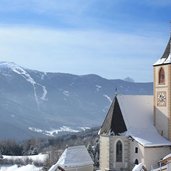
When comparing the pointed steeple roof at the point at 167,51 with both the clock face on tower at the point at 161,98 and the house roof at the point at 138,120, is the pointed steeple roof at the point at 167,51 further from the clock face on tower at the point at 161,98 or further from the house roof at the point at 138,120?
the house roof at the point at 138,120

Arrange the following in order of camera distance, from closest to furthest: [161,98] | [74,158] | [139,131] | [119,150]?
[74,158] → [119,150] → [139,131] → [161,98]

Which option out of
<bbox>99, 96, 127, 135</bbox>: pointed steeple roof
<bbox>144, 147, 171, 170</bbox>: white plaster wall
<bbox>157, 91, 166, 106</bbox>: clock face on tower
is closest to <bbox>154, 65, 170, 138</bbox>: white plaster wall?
<bbox>157, 91, 166, 106</bbox>: clock face on tower

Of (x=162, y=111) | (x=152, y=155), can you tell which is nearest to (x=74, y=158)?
(x=152, y=155)

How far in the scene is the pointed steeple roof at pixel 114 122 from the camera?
53.8m

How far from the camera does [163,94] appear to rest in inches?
2160

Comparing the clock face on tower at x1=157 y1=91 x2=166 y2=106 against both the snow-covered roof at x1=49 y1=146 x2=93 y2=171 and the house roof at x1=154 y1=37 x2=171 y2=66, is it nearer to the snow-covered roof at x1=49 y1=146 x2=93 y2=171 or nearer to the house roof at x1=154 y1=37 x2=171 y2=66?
the house roof at x1=154 y1=37 x2=171 y2=66

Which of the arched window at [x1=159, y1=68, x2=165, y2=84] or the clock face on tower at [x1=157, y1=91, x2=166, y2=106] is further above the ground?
the arched window at [x1=159, y1=68, x2=165, y2=84]

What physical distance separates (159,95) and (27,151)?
80.8 meters

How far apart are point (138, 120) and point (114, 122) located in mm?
2960

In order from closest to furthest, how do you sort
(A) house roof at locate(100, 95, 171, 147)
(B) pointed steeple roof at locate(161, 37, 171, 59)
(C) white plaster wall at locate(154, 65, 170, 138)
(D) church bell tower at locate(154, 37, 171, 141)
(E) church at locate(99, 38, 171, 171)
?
(E) church at locate(99, 38, 171, 171)
(A) house roof at locate(100, 95, 171, 147)
(D) church bell tower at locate(154, 37, 171, 141)
(C) white plaster wall at locate(154, 65, 170, 138)
(B) pointed steeple roof at locate(161, 37, 171, 59)

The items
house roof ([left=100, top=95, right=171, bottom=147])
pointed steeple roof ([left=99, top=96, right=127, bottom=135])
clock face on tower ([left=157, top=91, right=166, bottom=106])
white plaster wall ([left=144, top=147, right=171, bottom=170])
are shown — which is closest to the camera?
white plaster wall ([left=144, top=147, right=171, bottom=170])

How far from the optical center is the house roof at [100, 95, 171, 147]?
176ft

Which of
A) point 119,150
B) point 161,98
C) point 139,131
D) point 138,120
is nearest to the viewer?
point 119,150

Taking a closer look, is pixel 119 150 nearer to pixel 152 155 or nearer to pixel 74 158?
pixel 152 155
